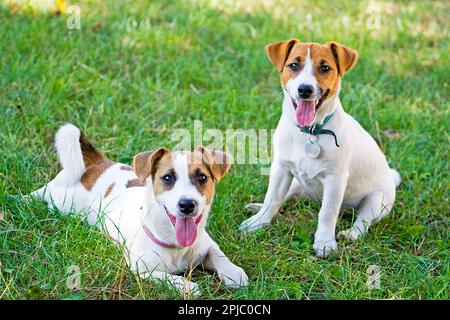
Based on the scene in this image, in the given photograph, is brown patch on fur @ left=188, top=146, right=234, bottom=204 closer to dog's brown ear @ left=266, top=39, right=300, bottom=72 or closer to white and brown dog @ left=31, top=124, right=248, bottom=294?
white and brown dog @ left=31, top=124, right=248, bottom=294

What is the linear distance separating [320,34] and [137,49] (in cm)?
206

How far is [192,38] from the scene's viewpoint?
8141mm

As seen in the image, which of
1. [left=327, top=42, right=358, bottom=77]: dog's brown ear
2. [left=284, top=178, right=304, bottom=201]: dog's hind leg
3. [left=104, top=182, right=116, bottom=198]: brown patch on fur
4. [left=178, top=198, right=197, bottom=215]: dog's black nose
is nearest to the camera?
[left=178, top=198, right=197, bottom=215]: dog's black nose

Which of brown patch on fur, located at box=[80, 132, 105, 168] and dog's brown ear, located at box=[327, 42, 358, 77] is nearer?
dog's brown ear, located at box=[327, 42, 358, 77]

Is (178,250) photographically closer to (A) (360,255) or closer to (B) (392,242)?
(A) (360,255)

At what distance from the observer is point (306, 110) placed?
4867mm

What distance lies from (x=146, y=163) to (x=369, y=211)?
5.78 feet

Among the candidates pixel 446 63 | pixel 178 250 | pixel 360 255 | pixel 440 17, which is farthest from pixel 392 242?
pixel 440 17

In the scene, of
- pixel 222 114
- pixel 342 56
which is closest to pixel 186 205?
pixel 342 56

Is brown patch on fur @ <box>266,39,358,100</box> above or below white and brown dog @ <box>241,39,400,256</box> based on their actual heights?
above

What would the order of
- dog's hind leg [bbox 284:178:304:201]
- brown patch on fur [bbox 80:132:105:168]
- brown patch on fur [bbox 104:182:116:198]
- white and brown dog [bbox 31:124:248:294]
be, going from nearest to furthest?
white and brown dog [bbox 31:124:248:294], brown patch on fur [bbox 104:182:116:198], brown patch on fur [bbox 80:132:105:168], dog's hind leg [bbox 284:178:304:201]

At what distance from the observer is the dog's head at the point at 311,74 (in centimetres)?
479

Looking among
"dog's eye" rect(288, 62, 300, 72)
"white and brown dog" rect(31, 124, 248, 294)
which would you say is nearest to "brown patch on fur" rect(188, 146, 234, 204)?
"white and brown dog" rect(31, 124, 248, 294)

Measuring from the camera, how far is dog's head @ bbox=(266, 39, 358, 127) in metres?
4.79
